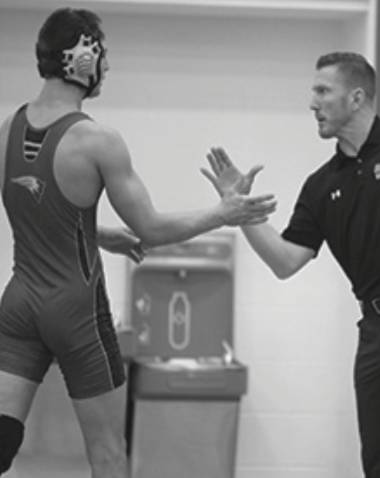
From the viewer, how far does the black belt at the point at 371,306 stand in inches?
150

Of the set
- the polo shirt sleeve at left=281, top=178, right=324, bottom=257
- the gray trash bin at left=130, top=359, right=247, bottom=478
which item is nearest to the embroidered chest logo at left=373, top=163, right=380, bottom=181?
the polo shirt sleeve at left=281, top=178, right=324, bottom=257

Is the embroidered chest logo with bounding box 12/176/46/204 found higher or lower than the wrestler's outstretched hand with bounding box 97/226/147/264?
higher

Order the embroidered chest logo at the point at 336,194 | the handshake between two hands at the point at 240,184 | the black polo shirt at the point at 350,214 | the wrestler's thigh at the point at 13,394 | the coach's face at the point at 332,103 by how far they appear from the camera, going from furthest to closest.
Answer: the coach's face at the point at 332,103 → the embroidered chest logo at the point at 336,194 → the black polo shirt at the point at 350,214 → the handshake between two hands at the point at 240,184 → the wrestler's thigh at the point at 13,394

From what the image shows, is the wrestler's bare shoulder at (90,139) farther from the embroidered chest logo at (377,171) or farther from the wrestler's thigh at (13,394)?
the embroidered chest logo at (377,171)

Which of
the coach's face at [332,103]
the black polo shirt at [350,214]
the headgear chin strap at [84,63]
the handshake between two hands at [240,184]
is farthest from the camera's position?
the coach's face at [332,103]

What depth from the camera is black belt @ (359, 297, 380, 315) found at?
Result: 3.82 m

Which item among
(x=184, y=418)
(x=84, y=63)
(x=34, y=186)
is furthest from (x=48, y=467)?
(x=84, y=63)

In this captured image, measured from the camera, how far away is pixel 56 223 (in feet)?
10.7

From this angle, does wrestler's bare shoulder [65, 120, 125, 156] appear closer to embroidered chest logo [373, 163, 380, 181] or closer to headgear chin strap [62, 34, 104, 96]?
headgear chin strap [62, 34, 104, 96]

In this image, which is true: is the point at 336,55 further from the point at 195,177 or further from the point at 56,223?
the point at 195,177

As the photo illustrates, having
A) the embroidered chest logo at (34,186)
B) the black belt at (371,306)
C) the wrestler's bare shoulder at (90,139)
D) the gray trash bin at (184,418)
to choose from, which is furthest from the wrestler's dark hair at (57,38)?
the gray trash bin at (184,418)

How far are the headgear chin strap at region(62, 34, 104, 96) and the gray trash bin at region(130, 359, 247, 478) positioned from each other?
2.16 metres

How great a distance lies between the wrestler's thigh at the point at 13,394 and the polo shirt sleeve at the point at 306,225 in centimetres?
129

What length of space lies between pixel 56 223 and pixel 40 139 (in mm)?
234
